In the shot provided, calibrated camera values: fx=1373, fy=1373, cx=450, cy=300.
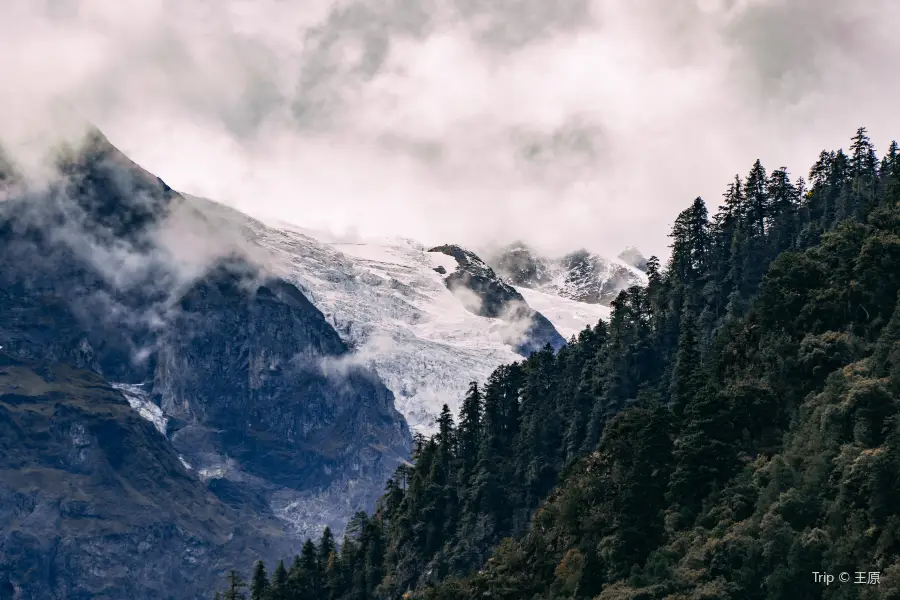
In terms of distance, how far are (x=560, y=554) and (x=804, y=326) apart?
38.5 metres

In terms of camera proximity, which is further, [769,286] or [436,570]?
[436,570]

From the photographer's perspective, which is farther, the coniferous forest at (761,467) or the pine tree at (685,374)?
the pine tree at (685,374)

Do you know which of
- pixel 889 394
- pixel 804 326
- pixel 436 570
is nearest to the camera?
pixel 889 394

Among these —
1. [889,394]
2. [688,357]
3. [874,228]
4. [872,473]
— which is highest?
[874,228]

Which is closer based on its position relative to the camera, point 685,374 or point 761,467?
point 761,467

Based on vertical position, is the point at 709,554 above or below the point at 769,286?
below

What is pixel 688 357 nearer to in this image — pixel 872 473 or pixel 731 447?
pixel 731 447

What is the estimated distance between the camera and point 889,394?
415 ft

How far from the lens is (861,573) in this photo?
111938mm

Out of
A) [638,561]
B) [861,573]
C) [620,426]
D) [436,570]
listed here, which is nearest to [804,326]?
[620,426]

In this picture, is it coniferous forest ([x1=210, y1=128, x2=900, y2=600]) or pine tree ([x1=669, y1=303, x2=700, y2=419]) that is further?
pine tree ([x1=669, y1=303, x2=700, y2=419])

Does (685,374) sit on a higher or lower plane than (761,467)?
higher

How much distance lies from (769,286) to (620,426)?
81.9 feet

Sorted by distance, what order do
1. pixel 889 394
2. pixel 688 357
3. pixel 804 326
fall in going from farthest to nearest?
pixel 688 357 → pixel 804 326 → pixel 889 394
